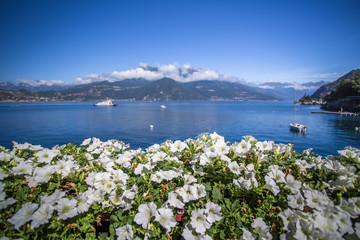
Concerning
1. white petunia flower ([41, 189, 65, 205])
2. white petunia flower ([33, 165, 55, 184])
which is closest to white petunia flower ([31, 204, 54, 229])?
white petunia flower ([41, 189, 65, 205])

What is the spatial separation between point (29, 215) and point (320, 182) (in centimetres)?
387

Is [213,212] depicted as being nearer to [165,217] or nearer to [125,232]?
[165,217]

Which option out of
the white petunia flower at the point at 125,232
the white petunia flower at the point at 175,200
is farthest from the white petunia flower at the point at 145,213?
the white petunia flower at the point at 175,200

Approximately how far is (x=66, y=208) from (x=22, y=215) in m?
0.40

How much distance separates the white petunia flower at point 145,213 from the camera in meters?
1.92

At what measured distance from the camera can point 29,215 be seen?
5.92 ft

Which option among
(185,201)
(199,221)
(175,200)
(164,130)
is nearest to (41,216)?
(175,200)

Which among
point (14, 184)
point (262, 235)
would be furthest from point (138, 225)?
point (14, 184)

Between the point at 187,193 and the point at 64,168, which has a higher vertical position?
the point at 64,168

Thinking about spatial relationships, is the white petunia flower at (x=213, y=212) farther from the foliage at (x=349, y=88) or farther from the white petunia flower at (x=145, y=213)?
the foliage at (x=349, y=88)

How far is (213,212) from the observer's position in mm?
2006

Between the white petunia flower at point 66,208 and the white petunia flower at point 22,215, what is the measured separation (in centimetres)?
23

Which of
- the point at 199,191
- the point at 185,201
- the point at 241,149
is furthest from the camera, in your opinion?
the point at 241,149

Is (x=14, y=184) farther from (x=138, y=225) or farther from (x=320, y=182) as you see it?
(x=320, y=182)
